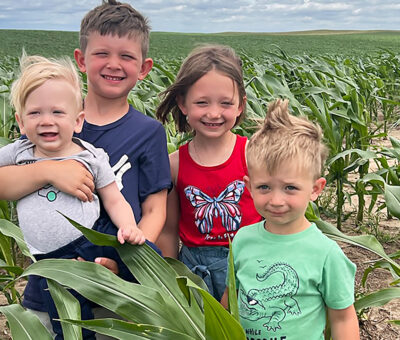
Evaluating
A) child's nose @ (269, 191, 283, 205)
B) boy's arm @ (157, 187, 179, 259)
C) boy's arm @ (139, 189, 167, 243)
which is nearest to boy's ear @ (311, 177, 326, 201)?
child's nose @ (269, 191, 283, 205)

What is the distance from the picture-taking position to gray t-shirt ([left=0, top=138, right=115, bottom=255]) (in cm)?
156

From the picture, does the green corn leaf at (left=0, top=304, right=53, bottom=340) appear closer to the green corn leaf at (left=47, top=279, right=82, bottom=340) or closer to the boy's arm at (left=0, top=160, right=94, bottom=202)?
the green corn leaf at (left=47, top=279, right=82, bottom=340)

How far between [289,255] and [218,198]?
51 centimetres

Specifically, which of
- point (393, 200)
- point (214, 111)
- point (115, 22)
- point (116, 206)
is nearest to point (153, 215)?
point (116, 206)

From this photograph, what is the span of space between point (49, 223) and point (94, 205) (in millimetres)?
138

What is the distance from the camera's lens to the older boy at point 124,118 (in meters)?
1.74

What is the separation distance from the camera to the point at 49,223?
5.09ft

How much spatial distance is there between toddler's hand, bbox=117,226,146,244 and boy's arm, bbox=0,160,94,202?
17 cm

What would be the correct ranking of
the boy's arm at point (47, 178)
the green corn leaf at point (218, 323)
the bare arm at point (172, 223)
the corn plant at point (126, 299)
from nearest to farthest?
the green corn leaf at point (218, 323) → the corn plant at point (126, 299) → the boy's arm at point (47, 178) → the bare arm at point (172, 223)

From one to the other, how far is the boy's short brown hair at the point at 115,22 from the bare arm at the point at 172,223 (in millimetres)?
400

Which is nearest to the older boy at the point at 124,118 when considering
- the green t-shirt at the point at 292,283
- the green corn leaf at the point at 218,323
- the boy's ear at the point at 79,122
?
the boy's ear at the point at 79,122

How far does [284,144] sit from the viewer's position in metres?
1.39

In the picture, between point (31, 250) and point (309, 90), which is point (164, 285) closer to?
point (31, 250)

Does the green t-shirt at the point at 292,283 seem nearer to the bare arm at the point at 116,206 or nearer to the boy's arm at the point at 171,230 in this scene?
the bare arm at the point at 116,206
